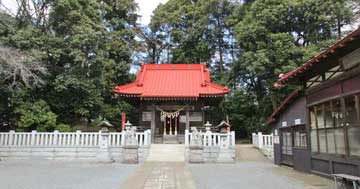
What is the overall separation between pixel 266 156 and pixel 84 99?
10905mm

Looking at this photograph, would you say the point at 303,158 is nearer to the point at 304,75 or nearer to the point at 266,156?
the point at 304,75

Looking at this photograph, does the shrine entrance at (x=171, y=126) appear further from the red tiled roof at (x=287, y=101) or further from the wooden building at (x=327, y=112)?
the wooden building at (x=327, y=112)

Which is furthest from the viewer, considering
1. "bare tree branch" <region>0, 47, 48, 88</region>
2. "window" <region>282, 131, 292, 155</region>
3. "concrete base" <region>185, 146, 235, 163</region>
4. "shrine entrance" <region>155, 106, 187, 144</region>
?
"shrine entrance" <region>155, 106, 187, 144</region>

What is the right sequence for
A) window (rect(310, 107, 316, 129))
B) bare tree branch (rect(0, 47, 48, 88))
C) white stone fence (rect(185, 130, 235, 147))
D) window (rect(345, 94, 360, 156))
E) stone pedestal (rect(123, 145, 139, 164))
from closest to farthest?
window (rect(345, 94, 360, 156)) < window (rect(310, 107, 316, 129)) < bare tree branch (rect(0, 47, 48, 88)) < stone pedestal (rect(123, 145, 139, 164)) < white stone fence (rect(185, 130, 235, 147))

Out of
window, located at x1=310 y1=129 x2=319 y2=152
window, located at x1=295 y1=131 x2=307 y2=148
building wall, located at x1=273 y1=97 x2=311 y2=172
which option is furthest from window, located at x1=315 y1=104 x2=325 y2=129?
window, located at x1=295 y1=131 x2=307 y2=148

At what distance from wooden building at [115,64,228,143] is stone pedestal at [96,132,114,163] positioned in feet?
14.7

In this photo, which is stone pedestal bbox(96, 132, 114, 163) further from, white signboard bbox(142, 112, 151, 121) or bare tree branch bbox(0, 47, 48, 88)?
white signboard bbox(142, 112, 151, 121)

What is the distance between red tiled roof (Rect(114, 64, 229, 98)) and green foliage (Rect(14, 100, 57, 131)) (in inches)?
152

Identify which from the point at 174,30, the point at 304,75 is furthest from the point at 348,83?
the point at 174,30

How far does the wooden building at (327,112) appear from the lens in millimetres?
6248

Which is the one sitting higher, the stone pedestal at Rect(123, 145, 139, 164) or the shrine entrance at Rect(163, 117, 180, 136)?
the shrine entrance at Rect(163, 117, 180, 136)

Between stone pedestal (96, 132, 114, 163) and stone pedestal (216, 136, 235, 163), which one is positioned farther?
stone pedestal (216, 136, 235, 163)

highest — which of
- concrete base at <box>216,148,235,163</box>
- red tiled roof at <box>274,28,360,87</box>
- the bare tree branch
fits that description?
the bare tree branch

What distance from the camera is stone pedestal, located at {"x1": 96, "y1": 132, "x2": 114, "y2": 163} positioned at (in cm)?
1192
